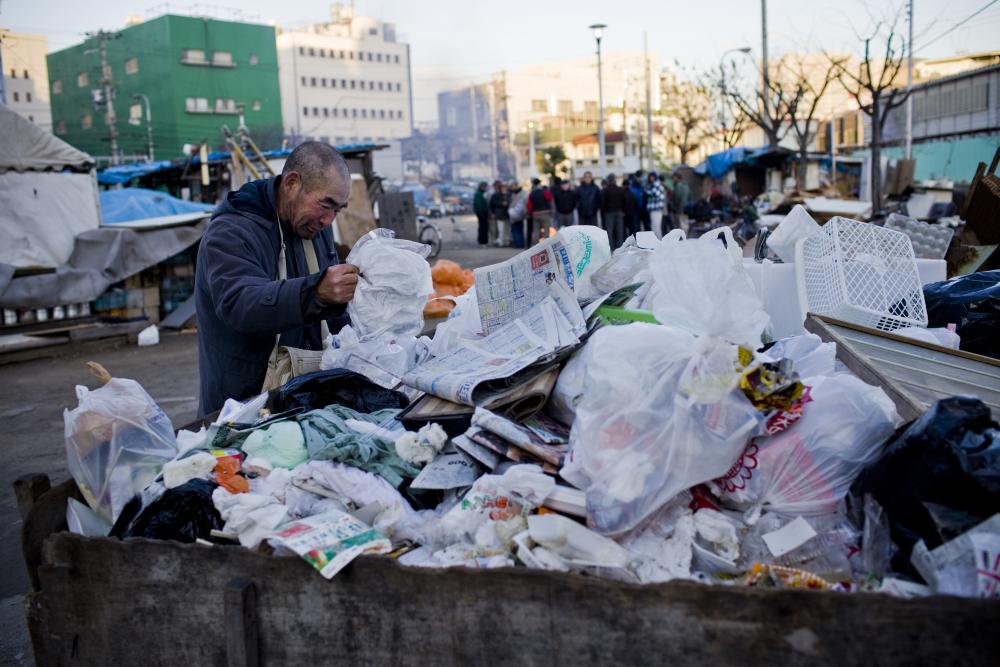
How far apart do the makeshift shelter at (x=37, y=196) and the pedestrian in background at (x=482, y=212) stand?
501 inches

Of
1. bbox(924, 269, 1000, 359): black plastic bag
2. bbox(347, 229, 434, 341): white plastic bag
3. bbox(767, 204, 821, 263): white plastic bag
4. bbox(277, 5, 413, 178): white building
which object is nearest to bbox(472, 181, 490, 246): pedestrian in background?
bbox(767, 204, 821, 263): white plastic bag

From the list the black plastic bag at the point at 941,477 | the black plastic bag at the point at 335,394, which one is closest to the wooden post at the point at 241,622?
the black plastic bag at the point at 335,394

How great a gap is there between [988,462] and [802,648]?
1.72 ft

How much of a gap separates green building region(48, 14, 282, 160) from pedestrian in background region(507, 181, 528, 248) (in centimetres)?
4446

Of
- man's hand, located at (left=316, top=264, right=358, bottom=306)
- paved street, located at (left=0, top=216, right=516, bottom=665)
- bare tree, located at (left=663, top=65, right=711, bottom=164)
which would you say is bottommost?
paved street, located at (left=0, top=216, right=516, bottom=665)

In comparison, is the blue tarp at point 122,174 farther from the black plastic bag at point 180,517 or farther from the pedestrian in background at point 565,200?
the black plastic bag at point 180,517

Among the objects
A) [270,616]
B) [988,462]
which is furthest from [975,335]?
[270,616]

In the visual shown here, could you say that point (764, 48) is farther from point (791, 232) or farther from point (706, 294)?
point (706, 294)

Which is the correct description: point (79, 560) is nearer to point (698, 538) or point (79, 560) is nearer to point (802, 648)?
point (698, 538)

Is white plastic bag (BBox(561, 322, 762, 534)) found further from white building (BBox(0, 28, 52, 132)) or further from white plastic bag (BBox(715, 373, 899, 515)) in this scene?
white building (BBox(0, 28, 52, 132))

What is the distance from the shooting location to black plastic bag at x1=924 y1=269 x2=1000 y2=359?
10.0 ft

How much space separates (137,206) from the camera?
1332 centimetres

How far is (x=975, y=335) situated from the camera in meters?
3.10

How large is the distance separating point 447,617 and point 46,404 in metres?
7.00
